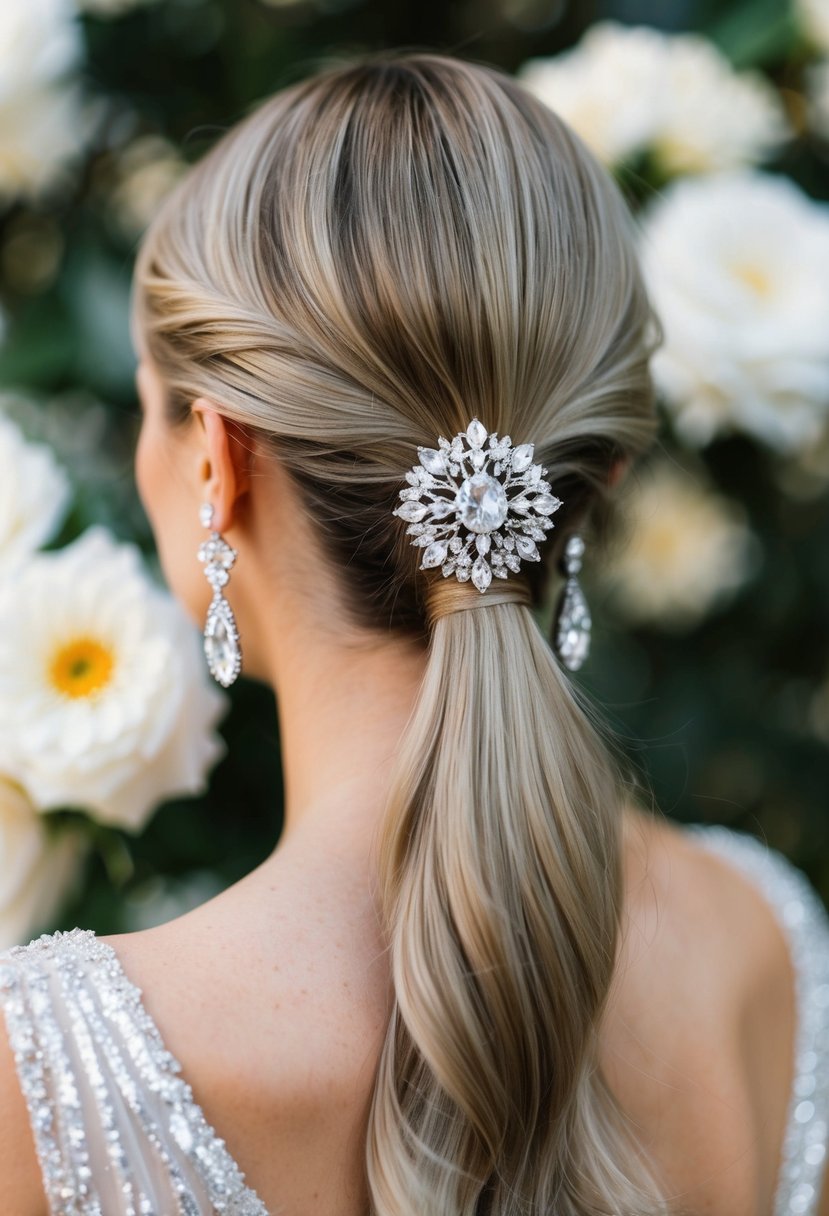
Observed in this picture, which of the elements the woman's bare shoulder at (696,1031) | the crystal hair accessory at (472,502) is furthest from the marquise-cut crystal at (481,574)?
the woman's bare shoulder at (696,1031)

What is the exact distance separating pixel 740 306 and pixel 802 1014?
733 millimetres

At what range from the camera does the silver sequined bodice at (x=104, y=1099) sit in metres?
0.67

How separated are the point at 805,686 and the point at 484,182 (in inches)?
35.4

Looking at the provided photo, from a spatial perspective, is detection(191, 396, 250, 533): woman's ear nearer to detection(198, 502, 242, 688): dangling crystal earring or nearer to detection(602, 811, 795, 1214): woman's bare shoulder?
detection(198, 502, 242, 688): dangling crystal earring

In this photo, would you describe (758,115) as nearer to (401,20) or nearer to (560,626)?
(401,20)

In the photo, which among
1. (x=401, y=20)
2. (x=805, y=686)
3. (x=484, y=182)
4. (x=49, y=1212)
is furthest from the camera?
(x=805, y=686)

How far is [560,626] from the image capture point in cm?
97

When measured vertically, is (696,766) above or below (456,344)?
below

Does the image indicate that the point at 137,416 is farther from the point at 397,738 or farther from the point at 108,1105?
the point at 108,1105

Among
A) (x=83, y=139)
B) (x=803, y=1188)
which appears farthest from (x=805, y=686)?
(x=83, y=139)

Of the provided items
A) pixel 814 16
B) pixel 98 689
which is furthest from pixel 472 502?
pixel 814 16

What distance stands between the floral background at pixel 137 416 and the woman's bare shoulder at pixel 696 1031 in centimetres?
15

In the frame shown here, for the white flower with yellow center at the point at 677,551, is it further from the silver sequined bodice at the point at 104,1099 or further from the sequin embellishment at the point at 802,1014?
the silver sequined bodice at the point at 104,1099

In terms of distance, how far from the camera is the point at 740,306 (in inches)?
45.4
